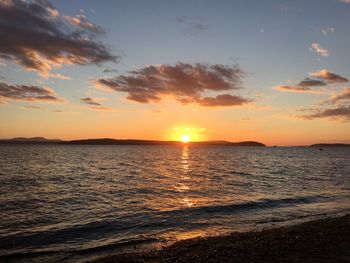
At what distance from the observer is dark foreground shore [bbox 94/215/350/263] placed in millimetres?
13062

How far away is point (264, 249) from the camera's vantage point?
46.6 feet

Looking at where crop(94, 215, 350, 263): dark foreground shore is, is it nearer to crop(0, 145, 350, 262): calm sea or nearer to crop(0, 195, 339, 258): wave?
crop(0, 145, 350, 262): calm sea

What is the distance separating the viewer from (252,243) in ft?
50.0

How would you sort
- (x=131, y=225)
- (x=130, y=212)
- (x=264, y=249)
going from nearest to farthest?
1. (x=264, y=249)
2. (x=131, y=225)
3. (x=130, y=212)

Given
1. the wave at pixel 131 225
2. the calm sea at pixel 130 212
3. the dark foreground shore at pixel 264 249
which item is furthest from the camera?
the wave at pixel 131 225

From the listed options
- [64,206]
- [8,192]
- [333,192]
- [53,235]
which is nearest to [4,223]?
[53,235]

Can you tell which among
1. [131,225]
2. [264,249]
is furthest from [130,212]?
[264,249]

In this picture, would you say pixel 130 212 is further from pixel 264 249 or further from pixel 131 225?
pixel 264 249

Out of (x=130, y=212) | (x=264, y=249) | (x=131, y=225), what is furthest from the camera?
(x=130, y=212)

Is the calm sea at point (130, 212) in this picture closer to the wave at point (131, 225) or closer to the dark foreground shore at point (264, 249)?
the wave at point (131, 225)

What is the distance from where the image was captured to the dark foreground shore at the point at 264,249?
1306 cm

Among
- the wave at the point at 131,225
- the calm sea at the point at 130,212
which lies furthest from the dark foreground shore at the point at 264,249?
the wave at the point at 131,225

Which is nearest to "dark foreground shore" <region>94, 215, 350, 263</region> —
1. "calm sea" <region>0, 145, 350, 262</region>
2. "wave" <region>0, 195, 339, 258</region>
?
"calm sea" <region>0, 145, 350, 262</region>

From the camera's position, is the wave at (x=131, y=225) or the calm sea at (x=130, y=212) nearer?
the calm sea at (x=130, y=212)
